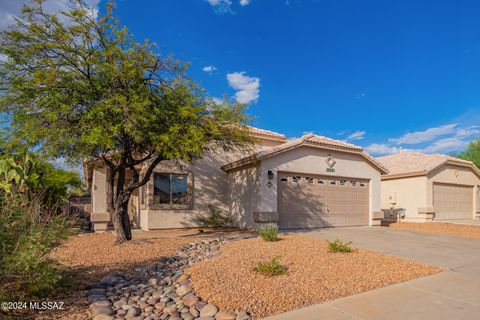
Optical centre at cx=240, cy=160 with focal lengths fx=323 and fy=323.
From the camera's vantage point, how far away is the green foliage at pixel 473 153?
31.0 m

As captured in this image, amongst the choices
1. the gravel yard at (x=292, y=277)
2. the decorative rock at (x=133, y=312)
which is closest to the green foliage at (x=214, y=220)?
the gravel yard at (x=292, y=277)

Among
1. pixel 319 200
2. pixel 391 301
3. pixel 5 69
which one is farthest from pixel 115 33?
pixel 319 200

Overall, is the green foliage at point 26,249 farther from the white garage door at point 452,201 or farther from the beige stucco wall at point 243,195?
the white garage door at point 452,201

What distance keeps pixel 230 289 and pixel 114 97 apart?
247 inches

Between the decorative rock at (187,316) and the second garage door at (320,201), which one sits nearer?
the decorative rock at (187,316)

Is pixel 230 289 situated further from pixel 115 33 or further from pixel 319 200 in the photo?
pixel 319 200

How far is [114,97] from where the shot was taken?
30.0ft

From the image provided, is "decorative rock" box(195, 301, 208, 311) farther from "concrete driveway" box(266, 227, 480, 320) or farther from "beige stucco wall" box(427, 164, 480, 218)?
"beige stucco wall" box(427, 164, 480, 218)

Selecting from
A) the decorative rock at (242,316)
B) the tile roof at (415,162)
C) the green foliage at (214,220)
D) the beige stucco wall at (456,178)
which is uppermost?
the tile roof at (415,162)

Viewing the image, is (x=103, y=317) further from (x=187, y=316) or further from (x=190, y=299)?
(x=190, y=299)

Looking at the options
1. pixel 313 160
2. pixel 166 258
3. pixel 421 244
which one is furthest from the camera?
pixel 313 160

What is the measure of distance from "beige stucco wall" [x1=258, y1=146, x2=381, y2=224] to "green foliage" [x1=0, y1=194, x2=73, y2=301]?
9.72 metres

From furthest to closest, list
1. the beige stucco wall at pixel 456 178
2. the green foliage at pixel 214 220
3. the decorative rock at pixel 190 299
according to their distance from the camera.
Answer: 1. the beige stucco wall at pixel 456 178
2. the green foliage at pixel 214 220
3. the decorative rock at pixel 190 299

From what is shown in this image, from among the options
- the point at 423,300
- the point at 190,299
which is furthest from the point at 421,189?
the point at 190,299
